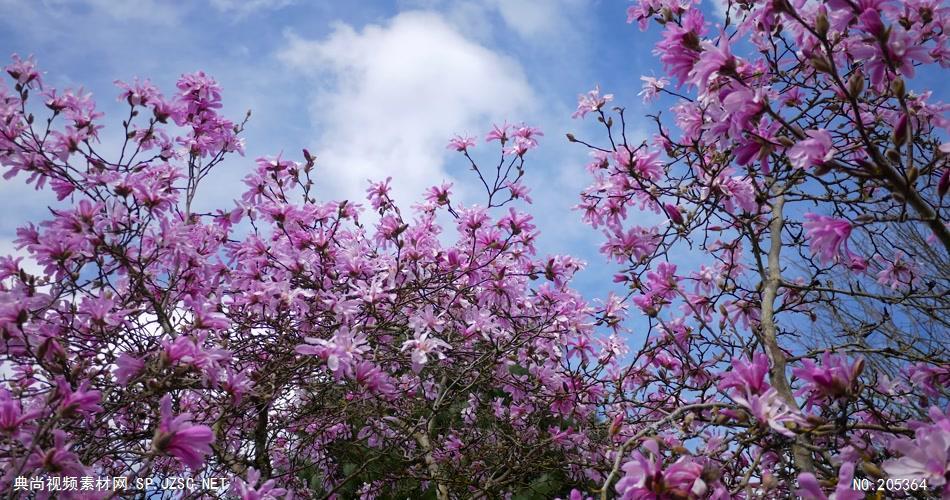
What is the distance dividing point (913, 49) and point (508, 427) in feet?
10.9

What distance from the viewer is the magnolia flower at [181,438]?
1.63m

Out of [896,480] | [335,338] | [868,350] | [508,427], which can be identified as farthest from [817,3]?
[508,427]

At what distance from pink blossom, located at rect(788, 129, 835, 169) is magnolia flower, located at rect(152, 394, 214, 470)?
6.15 feet

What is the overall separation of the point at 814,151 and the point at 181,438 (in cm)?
198

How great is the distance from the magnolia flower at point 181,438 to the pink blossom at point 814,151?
6.15ft

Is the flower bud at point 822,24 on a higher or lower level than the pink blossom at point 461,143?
lower

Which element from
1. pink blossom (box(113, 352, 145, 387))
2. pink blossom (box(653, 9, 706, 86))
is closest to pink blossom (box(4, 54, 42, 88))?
pink blossom (box(113, 352, 145, 387))

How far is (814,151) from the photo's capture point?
1604 millimetres

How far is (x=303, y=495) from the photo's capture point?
4191 millimetres

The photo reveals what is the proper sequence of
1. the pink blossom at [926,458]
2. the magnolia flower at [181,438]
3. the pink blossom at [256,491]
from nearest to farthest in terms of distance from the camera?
the pink blossom at [926,458]
the magnolia flower at [181,438]
the pink blossom at [256,491]

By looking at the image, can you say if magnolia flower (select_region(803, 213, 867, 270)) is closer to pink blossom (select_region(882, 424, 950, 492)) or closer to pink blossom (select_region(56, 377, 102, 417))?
pink blossom (select_region(882, 424, 950, 492))

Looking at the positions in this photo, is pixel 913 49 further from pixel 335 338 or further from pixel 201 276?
pixel 201 276

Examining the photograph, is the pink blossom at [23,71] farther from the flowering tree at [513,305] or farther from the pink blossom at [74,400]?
the pink blossom at [74,400]

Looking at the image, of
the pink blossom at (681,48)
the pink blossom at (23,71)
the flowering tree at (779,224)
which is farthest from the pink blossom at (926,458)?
the pink blossom at (23,71)
